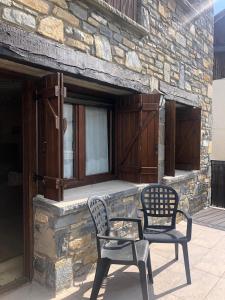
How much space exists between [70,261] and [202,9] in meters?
5.45

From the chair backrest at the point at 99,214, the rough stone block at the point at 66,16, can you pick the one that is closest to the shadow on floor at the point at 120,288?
the chair backrest at the point at 99,214

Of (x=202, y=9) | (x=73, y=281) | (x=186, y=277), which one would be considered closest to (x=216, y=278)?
(x=186, y=277)

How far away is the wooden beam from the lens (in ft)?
7.32

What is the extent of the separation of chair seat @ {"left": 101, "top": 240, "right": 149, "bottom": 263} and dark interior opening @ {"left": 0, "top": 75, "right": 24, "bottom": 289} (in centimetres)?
148

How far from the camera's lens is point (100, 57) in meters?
3.17

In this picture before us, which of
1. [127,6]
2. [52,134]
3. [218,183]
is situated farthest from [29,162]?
[218,183]

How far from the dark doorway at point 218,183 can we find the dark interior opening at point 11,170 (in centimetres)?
439

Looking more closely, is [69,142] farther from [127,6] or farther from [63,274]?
[127,6]

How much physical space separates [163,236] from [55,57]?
210 cm

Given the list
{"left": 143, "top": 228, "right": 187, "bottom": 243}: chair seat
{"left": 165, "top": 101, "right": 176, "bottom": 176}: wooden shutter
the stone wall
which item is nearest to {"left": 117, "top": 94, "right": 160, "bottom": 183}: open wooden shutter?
{"left": 165, "top": 101, "right": 176, "bottom": 176}: wooden shutter

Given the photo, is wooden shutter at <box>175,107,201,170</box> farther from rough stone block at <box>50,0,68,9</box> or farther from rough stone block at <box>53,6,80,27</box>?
rough stone block at <box>50,0,68,9</box>

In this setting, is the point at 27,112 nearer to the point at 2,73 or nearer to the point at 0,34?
the point at 2,73

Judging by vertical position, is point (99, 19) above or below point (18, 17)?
above

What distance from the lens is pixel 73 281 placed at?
2760 mm
